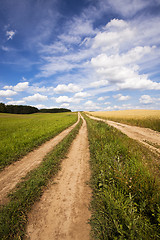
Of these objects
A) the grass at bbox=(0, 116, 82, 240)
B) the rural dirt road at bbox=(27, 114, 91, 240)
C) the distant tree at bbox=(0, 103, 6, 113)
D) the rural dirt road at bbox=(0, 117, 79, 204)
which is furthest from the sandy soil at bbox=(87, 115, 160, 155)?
the distant tree at bbox=(0, 103, 6, 113)

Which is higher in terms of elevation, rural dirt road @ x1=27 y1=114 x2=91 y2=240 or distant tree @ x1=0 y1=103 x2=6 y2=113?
distant tree @ x1=0 y1=103 x2=6 y2=113

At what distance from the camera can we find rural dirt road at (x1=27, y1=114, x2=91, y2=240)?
8.27 ft

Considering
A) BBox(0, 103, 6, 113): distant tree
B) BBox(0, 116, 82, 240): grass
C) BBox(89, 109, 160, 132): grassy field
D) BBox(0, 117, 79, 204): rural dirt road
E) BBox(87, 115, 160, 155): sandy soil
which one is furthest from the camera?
BBox(0, 103, 6, 113): distant tree

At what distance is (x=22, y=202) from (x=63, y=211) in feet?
4.57

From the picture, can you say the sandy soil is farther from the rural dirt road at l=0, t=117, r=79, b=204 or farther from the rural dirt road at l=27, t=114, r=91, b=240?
the rural dirt road at l=0, t=117, r=79, b=204

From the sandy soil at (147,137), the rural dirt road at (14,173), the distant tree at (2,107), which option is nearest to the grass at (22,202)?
the rural dirt road at (14,173)

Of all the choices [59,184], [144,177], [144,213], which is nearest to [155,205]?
[144,213]

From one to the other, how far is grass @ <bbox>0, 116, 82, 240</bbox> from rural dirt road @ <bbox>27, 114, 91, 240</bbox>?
22 centimetres

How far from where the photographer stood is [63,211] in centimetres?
309

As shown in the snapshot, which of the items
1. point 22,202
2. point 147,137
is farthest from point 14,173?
point 147,137

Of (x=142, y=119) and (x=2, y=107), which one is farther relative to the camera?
(x=2, y=107)

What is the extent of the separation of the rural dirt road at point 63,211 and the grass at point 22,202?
0.22m

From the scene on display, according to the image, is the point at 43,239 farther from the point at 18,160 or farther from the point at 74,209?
the point at 18,160

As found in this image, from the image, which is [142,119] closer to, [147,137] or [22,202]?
[147,137]
